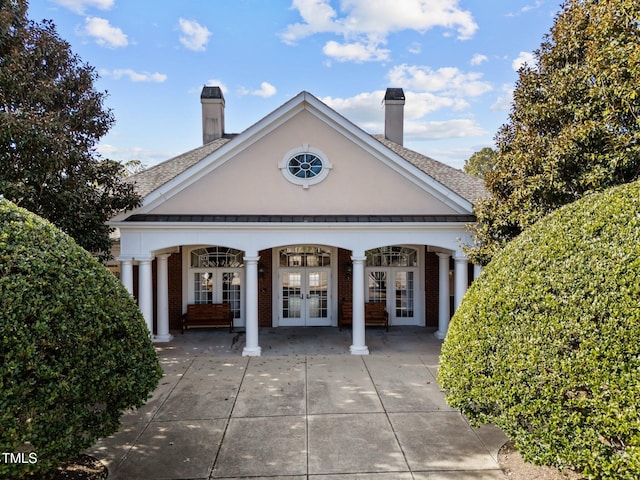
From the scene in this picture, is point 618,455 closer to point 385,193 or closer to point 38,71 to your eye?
point 385,193

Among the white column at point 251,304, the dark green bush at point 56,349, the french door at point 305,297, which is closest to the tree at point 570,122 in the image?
the white column at point 251,304

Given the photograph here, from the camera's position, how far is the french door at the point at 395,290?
15.1 m

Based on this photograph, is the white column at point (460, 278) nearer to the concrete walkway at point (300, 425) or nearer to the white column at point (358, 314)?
the concrete walkway at point (300, 425)

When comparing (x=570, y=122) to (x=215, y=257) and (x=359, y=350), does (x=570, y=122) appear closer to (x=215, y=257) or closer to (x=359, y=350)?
(x=359, y=350)

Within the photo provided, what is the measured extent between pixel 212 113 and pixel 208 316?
8741 mm

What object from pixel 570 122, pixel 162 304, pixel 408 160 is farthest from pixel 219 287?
pixel 570 122

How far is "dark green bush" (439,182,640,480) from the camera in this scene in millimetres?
4098

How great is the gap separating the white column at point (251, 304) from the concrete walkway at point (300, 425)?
0.36 meters

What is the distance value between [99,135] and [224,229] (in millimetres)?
3799

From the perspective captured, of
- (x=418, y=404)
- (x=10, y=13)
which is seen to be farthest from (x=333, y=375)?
(x=10, y=13)

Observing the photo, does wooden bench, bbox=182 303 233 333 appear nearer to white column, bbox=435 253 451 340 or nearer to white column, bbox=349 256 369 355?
white column, bbox=349 256 369 355

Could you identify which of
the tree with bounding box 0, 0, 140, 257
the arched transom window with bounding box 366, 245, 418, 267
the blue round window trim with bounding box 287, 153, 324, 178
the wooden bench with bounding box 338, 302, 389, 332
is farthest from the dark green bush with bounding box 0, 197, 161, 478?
the arched transom window with bounding box 366, 245, 418, 267

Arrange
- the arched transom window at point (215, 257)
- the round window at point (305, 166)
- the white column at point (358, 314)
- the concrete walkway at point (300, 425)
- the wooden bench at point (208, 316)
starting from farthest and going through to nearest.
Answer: the arched transom window at point (215, 257), the wooden bench at point (208, 316), the white column at point (358, 314), the round window at point (305, 166), the concrete walkway at point (300, 425)

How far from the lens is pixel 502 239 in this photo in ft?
30.7
